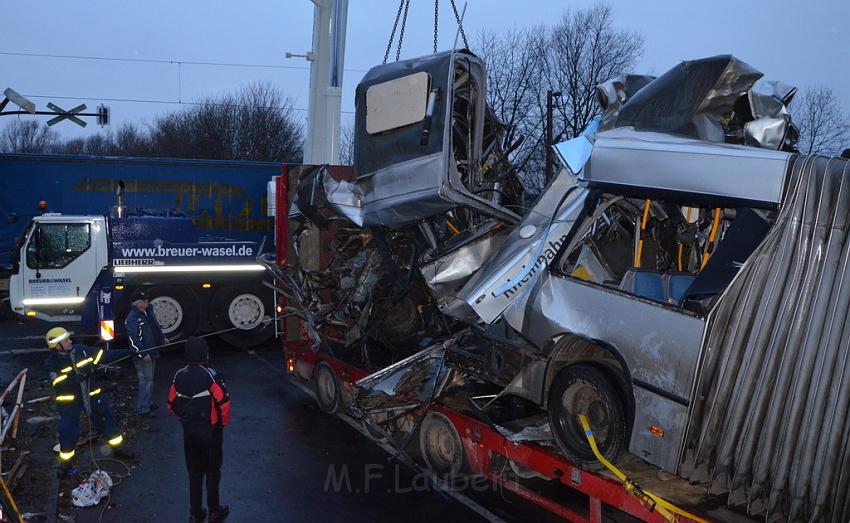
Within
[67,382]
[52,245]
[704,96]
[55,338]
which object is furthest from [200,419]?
[52,245]

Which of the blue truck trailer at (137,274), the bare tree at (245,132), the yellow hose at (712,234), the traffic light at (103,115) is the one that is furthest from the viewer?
the bare tree at (245,132)

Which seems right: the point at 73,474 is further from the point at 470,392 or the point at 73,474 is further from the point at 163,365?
the point at 163,365

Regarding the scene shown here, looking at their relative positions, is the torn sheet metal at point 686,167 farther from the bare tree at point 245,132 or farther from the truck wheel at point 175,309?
the bare tree at point 245,132

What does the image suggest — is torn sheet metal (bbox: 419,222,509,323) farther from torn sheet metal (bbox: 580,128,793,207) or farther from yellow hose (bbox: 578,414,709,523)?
yellow hose (bbox: 578,414,709,523)

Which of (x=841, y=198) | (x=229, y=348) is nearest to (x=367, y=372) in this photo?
(x=841, y=198)

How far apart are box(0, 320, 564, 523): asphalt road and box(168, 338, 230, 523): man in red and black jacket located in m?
0.38

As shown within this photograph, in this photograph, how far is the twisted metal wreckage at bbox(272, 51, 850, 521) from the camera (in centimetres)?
364

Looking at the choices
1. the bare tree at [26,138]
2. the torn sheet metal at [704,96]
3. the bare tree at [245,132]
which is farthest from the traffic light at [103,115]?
the bare tree at [26,138]

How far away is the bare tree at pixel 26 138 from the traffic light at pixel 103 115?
155ft

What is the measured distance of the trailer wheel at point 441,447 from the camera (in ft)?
20.8

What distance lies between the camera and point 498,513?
19.6 ft

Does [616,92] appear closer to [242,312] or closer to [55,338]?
[55,338]

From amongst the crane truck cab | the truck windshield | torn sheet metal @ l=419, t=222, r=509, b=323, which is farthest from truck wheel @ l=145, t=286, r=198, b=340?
torn sheet metal @ l=419, t=222, r=509, b=323

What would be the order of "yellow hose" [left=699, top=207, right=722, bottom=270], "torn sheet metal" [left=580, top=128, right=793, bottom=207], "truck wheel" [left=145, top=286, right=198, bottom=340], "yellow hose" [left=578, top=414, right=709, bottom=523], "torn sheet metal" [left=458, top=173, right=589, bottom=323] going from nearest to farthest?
1. "torn sheet metal" [left=580, top=128, right=793, bottom=207]
2. "yellow hose" [left=578, top=414, right=709, bottom=523]
3. "yellow hose" [left=699, top=207, right=722, bottom=270]
4. "torn sheet metal" [left=458, top=173, right=589, bottom=323]
5. "truck wheel" [left=145, top=286, right=198, bottom=340]
